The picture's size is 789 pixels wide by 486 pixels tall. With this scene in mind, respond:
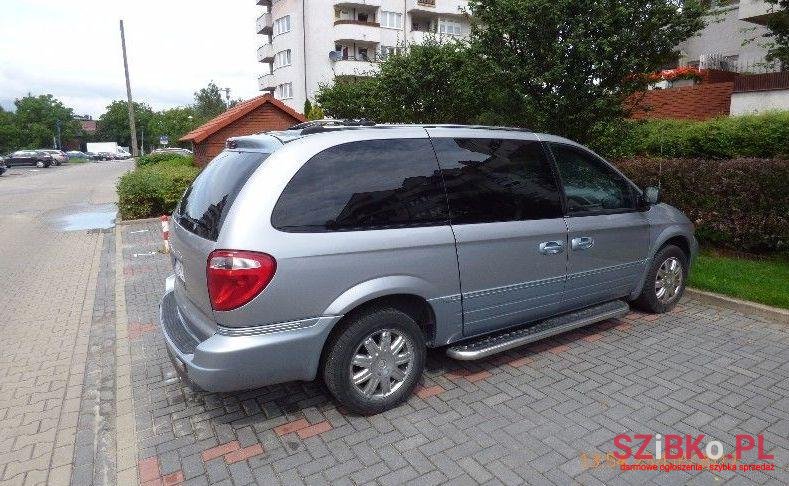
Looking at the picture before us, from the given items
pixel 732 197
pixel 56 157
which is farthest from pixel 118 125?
pixel 732 197

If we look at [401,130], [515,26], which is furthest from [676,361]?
[515,26]

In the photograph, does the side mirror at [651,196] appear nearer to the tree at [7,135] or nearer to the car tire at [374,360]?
the car tire at [374,360]

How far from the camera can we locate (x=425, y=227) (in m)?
3.48

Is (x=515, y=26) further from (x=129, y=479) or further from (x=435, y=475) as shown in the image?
(x=129, y=479)

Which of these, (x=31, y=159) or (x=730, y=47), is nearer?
(x=730, y=47)

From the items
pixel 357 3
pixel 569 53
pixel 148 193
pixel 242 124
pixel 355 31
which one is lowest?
pixel 148 193

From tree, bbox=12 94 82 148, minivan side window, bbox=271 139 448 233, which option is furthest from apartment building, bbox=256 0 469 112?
tree, bbox=12 94 82 148

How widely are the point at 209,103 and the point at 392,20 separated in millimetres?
42481

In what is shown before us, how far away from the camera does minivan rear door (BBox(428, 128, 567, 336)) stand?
3.70 meters

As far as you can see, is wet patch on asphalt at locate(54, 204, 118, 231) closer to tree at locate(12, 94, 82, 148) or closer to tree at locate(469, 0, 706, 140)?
tree at locate(469, 0, 706, 140)

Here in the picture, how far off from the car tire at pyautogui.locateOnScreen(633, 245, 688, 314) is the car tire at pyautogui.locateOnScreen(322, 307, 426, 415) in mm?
2845

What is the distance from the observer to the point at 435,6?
41719mm

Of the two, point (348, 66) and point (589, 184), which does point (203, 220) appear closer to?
point (589, 184)

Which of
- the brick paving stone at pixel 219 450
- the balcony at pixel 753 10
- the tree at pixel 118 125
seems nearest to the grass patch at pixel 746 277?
the brick paving stone at pixel 219 450
